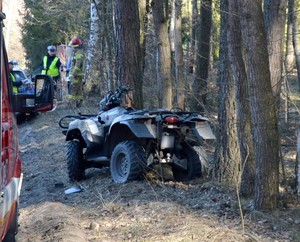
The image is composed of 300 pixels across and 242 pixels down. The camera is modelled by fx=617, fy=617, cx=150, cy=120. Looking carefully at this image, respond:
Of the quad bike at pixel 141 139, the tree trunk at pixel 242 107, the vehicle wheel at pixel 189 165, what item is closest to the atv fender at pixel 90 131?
the quad bike at pixel 141 139

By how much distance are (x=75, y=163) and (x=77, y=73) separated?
10.1 metres

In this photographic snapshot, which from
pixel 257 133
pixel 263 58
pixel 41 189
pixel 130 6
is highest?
pixel 130 6

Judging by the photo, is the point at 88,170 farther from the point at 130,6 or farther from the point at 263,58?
the point at 263,58

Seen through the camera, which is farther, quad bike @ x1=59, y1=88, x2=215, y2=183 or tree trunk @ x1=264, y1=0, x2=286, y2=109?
quad bike @ x1=59, y1=88, x2=215, y2=183

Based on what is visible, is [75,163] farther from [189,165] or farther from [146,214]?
[146,214]

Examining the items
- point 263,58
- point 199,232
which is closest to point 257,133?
point 263,58

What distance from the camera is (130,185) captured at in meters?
9.65

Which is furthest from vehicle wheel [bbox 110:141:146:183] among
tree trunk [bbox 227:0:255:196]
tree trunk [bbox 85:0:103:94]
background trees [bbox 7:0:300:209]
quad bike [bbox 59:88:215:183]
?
tree trunk [bbox 85:0:103:94]

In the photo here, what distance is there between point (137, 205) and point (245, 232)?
220 cm

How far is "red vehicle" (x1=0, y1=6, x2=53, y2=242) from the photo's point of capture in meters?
5.05

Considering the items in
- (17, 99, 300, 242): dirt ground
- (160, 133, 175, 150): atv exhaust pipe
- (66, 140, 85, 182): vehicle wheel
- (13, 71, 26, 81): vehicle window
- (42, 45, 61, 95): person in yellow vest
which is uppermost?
(42, 45, 61, 95): person in yellow vest

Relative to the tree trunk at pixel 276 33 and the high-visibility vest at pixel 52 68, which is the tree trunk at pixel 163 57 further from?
the tree trunk at pixel 276 33

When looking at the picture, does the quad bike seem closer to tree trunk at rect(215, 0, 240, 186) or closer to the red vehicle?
tree trunk at rect(215, 0, 240, 186)

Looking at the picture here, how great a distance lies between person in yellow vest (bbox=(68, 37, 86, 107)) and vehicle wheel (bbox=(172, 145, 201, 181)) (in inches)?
409
